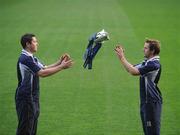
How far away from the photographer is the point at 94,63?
1398 cm

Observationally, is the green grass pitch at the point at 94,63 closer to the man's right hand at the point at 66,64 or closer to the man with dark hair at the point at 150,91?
the man with dark hair at the point at 150,91

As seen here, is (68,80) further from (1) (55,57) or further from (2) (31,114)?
(2) (31,114)

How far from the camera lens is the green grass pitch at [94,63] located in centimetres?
952

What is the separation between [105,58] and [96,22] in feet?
20.0

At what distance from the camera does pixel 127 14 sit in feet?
73.8

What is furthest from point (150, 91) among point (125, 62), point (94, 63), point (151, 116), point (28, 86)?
point (94, 63)

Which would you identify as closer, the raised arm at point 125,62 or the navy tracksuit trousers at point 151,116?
the raised arm at point 125,62

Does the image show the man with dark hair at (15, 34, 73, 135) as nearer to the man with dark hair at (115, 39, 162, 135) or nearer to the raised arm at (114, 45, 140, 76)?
the raised arm at (114, 45, 140, 76)

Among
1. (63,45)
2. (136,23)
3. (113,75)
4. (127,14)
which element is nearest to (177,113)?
(113,75)

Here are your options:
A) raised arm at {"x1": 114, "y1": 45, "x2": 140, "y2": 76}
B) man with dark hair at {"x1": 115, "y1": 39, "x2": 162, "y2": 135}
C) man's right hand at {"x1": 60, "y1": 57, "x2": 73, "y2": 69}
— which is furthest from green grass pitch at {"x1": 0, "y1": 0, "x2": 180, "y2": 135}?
man's right hand at {"x1": 60, "y1": 57, "x2": 73, "y2": 69}

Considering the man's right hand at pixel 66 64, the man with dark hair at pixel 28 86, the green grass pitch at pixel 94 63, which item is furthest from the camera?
the green grass pitch at pixel 94 63

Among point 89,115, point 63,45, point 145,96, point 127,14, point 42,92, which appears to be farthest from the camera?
point 127,14

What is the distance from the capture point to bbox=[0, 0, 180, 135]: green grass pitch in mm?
9516

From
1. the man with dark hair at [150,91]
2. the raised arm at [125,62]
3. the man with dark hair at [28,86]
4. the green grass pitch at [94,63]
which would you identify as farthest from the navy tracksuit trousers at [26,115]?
A: the green grass pitch at [94,63]
